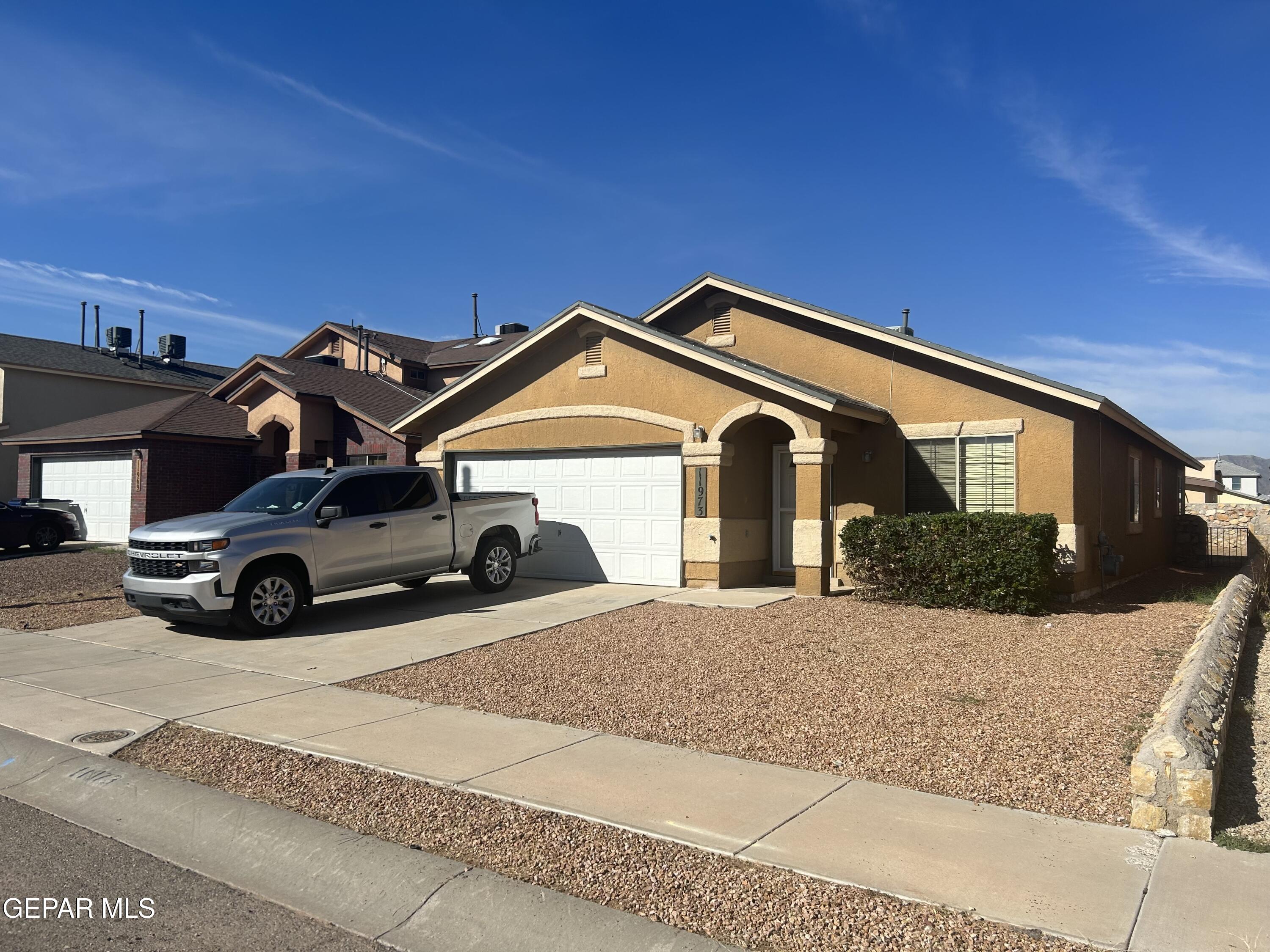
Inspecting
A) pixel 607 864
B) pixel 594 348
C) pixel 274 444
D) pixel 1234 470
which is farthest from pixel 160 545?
pixel 1234 470

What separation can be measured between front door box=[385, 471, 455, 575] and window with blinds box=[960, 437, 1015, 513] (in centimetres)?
746

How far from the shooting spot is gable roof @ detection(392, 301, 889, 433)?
12977mm

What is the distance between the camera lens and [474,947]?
3920 millimetres

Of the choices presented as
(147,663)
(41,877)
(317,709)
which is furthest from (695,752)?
(147,663)

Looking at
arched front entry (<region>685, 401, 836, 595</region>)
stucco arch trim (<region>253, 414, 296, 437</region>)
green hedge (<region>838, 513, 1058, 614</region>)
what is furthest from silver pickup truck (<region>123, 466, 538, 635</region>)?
stucco arch trim (<region>253, 414, 296, 437</region>)

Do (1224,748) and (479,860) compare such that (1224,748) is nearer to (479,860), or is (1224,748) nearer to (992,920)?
(992,920)

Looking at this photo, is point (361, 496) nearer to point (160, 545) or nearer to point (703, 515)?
point (160, 545)

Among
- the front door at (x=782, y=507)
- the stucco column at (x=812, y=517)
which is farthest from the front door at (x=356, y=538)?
the front door at (x=782, y=507)

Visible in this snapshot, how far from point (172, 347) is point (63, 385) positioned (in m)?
8.48

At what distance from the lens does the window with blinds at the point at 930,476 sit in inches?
536

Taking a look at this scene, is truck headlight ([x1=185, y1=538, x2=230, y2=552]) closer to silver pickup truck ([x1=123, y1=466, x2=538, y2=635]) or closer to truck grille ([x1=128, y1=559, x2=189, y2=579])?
silver pickup truck ([x1=123, y1=466, x2=538, y2=635])

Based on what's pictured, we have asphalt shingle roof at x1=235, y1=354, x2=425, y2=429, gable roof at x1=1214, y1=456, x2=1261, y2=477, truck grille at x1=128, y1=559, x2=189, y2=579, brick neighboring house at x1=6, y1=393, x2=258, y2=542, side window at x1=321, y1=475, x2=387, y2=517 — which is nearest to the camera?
truck grille at x1=128, y1=559, x2=189, y2=579

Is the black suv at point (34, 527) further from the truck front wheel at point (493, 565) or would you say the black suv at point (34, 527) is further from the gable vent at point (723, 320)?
the gable vent at point (723, 320)

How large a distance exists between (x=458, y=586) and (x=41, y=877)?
1044 centimetres
